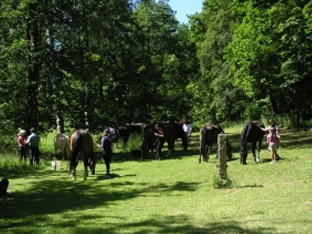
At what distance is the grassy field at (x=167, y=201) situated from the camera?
308 inches

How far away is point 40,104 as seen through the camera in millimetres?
22750

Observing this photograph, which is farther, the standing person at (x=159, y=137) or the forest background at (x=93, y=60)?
the forest background at (x=93, y=60)

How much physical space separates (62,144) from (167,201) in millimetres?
12678

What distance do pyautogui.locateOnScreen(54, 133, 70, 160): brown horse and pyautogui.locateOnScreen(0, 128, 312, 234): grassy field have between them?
492 centimetres

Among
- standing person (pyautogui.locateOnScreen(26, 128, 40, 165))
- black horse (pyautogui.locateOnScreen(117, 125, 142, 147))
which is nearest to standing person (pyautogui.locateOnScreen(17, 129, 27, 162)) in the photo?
standing person (pyautogui.locateOnScreen(26, 128, 40, 165))

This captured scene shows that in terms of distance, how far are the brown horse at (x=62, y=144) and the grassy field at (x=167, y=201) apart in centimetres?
492

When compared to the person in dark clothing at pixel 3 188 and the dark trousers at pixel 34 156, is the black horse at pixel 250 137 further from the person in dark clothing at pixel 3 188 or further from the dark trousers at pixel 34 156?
the dark trousers at pixel 34 156

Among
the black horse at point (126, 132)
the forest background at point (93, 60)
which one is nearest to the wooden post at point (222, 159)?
the forest background at point (93, 60)

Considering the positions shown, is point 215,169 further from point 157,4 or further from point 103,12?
point 157,4

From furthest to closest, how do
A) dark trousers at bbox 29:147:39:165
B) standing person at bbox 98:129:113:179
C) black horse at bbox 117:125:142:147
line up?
black horse at bbox 117:125:142:147 < dark trousers at bbox 29:147:39:165 < standing person at bbox 98:129:113:179

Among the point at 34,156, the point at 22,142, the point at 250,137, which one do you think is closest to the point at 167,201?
the point at 250,137

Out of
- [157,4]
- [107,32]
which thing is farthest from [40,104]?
[157,4]

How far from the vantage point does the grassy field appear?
7824mm

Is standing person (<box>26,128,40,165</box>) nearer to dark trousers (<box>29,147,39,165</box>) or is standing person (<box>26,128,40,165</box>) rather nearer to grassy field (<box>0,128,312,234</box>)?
dark trousers (<box>29,147,39,165</box>)
